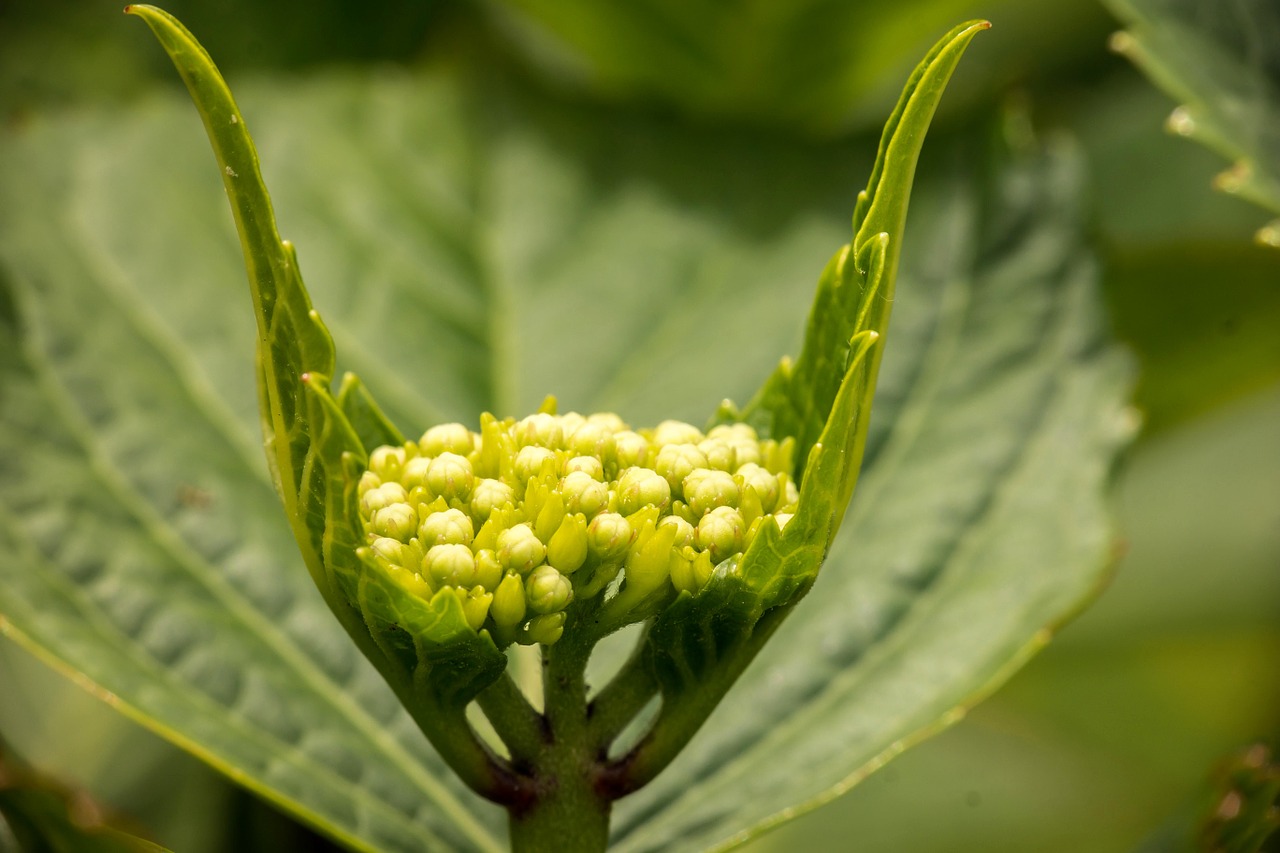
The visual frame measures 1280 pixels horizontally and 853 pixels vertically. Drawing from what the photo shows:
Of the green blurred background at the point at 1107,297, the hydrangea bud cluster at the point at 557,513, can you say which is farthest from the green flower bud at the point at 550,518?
the green blurred background at the point at 1107,297

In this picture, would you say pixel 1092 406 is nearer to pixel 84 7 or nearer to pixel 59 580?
pixel 59 580

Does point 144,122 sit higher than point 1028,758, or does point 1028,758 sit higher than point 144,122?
point 144,122

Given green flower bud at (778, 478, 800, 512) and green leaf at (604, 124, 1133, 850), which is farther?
green leaf at (604, 124, 1133, 850)

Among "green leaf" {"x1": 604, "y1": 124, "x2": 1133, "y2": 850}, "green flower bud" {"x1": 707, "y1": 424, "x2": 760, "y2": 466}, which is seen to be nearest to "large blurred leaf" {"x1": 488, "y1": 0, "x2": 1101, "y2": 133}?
"green leaf" {"x1": 604, "y1": 124, "x2": 1133, "y2": 850}

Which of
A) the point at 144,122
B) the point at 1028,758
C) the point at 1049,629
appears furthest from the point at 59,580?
the point at 1028,758

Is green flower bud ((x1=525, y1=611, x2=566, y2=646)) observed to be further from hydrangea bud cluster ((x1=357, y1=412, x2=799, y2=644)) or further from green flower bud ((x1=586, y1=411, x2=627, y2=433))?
green flower bud ((x1=586, y1=411, x2=627, y2=433))

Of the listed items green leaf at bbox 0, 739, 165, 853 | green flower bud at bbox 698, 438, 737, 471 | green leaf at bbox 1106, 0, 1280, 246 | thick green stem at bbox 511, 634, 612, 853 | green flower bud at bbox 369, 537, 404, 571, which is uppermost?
green leaf at bbox 1106, 0, 1280, 246

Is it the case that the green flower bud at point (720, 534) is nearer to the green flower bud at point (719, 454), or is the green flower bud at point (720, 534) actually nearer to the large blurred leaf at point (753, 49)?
the green flower bud at point (719, 454)
